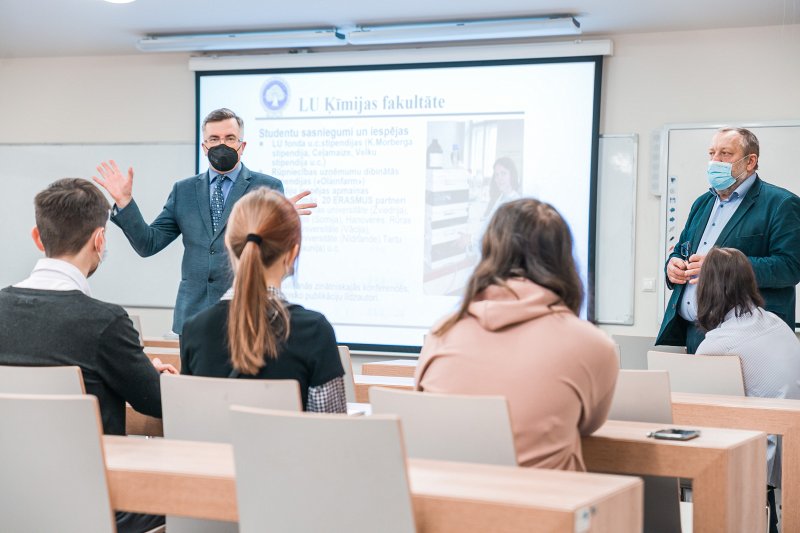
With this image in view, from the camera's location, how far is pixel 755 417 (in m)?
2.65

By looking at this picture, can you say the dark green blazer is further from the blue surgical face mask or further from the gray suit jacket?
the gray suit jacket

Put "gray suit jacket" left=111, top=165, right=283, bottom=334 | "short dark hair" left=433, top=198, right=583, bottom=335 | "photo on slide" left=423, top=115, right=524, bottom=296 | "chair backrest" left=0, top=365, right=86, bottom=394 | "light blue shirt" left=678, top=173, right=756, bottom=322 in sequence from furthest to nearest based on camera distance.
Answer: "photo on slide" left=423, top=115, right=524, bottom=296 → "light blue shirt" left=678, top=173, right=756, bottom=322 → "gray suit jacket" left=111, top=165, right=283, bottom=334 → "chair backrest" left=0, top=365, right=86, bottom=394 → "short dark hair" left=433, top=198, right=583, bottom=335

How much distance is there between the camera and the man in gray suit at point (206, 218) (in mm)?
3871

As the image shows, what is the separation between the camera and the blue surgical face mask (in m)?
4.11

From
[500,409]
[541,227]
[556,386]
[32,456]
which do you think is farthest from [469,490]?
[32,456]

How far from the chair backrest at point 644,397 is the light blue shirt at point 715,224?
1.67m

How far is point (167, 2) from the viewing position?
18.1 feet

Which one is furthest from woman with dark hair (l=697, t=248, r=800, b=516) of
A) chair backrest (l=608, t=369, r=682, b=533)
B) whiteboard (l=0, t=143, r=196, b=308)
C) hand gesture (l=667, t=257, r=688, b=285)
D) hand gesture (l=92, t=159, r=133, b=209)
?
whiteboard (l=0, t=143, r=196, b=308)

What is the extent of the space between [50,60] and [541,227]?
20.3 feet

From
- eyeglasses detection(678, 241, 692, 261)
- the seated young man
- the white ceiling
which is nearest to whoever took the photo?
the seated young man

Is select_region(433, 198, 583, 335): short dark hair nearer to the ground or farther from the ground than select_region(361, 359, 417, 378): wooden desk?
farther from the ground

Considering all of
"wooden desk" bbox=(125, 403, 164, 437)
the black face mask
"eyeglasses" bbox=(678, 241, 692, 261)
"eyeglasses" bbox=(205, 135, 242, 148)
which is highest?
"eyeglasses" bbox=(205, 135, 242, 148)

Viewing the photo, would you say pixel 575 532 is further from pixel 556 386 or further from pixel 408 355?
pixel 408 355

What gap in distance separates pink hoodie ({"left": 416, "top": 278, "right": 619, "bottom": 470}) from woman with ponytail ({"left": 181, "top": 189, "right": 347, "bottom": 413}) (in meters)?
0.37
